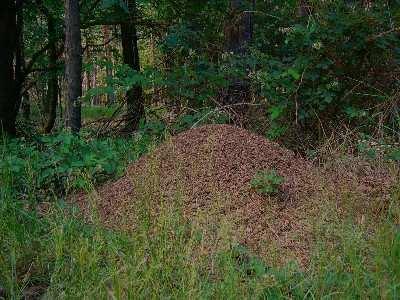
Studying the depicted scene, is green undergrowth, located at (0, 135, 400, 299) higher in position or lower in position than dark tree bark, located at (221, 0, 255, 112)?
lower

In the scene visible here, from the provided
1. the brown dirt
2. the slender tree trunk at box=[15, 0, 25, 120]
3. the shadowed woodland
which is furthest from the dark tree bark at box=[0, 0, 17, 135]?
the brown dirt

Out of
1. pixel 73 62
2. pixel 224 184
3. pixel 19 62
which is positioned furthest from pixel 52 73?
pixel 224 184

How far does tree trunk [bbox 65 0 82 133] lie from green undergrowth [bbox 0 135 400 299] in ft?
9.28

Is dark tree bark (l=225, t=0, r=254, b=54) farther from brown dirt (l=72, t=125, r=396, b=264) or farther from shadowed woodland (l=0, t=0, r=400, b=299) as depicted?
brown dirt (l=72, t=125, r=396, b=264)

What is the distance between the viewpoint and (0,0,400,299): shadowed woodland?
8.58 feet

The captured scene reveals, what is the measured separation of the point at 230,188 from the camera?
12.7 ft

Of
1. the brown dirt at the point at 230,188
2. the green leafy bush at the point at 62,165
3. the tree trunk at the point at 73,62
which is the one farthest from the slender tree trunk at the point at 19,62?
the brown dirt at the point at 230,188

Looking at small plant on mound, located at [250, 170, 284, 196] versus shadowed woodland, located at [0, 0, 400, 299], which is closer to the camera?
shadowed woodland, located at [0, 0, 400, 299]

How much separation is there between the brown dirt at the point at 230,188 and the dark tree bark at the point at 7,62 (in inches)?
157

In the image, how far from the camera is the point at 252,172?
4.03 meters

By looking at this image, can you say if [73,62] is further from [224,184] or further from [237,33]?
[224,184]

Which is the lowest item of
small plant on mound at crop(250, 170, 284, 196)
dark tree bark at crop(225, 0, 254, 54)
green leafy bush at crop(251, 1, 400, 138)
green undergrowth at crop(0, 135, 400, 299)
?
green undergrowth at crop(0, 135, 400, 299)

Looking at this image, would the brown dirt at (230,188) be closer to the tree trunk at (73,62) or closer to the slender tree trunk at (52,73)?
the tree trunk at (73,62)

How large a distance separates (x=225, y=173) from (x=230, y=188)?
0.17 metres
